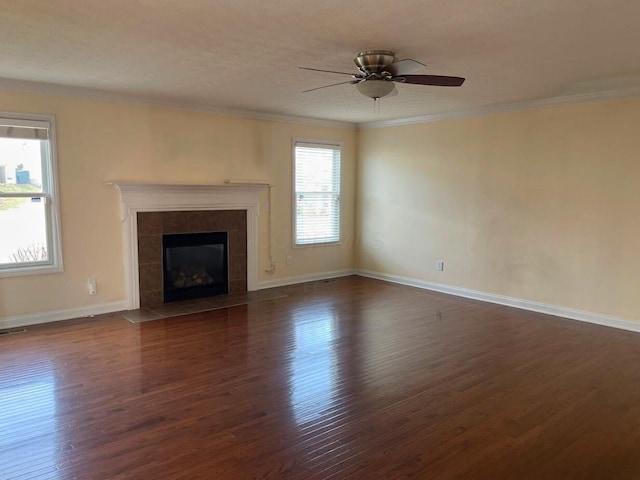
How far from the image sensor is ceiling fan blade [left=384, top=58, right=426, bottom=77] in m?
3.15

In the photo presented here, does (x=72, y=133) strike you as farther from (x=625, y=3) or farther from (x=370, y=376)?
(x=625, y=3)

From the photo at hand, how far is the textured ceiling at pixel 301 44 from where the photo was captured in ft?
8.50

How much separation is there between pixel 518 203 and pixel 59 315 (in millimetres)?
5387

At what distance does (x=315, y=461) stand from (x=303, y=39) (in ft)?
8.58

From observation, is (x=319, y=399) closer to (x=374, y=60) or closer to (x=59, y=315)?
(x=374, y=60)

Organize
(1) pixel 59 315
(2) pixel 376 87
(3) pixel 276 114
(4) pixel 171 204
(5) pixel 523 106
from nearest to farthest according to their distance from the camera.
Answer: (2) pixel 376 87 → (1) pixel 59 315 → (5) pixel 523 106 → (4) pixel 171 204 → (3) pixel 276 114

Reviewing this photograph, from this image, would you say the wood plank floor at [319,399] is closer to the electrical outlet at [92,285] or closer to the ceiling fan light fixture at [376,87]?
the electrical outlet at [92,285]

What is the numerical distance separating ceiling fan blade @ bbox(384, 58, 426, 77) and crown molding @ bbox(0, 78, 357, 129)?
3015 mm

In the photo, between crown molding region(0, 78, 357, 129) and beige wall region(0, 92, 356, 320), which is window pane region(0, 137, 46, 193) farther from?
crown molding region(0, 78, 357, 129)

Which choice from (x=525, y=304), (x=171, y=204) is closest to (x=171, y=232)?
(x=171, y=204)

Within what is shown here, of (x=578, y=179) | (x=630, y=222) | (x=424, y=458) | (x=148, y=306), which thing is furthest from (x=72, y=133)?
(x=630, y=222)

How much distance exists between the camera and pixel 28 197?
468 cm

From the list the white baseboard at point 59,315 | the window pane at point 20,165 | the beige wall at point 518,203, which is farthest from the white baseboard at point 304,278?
the window pane at point 20,165

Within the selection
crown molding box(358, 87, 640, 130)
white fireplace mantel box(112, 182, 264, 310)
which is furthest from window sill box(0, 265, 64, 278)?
crown molding box(358, 87, 640, 130)
